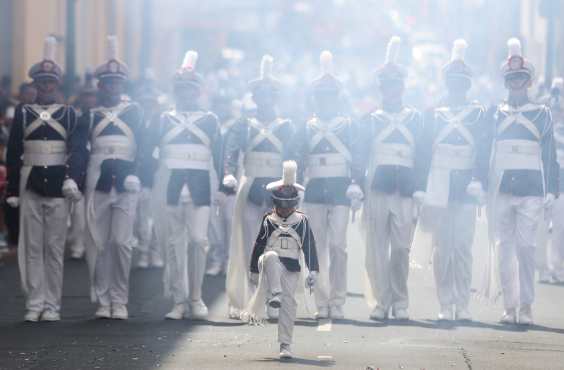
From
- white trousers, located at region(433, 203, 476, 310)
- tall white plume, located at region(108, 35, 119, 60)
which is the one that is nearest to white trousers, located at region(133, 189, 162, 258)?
tall white plume, located at region(108, 35, 119, 60)

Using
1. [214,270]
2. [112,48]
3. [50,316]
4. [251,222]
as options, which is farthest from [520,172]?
[214,270]

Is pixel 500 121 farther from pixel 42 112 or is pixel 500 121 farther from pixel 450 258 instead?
pixel 42 112

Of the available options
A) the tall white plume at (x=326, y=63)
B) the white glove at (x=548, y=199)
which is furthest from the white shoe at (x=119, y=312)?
the white glove at (x=548, y=199)

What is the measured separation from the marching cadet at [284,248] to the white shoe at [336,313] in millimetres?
2252

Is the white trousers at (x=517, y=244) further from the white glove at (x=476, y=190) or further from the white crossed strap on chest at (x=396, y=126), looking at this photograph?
the white crossed strap on chest at (x=396, y=126)

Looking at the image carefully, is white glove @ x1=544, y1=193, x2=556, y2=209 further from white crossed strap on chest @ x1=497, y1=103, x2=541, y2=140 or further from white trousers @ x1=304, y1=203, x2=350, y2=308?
white trousers @ x1=304, y1=203, x2=350, y2=308

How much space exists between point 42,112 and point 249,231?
2135 mm

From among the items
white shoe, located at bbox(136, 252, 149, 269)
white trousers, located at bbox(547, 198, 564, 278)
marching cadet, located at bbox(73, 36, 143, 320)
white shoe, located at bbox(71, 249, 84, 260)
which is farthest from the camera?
white shoe, located at bbox(71, 249, 84, 260)

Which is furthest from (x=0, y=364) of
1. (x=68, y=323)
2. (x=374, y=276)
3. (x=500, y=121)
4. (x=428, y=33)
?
(x=428, y=33)

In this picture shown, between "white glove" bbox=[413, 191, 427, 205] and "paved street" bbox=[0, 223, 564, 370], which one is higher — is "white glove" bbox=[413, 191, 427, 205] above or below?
above

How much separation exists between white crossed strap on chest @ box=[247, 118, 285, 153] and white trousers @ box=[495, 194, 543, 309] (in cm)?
199

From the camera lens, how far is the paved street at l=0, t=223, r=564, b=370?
37.8ft

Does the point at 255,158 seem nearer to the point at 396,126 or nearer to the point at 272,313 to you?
the point at 396,126

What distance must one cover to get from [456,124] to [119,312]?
3286 millimetres
